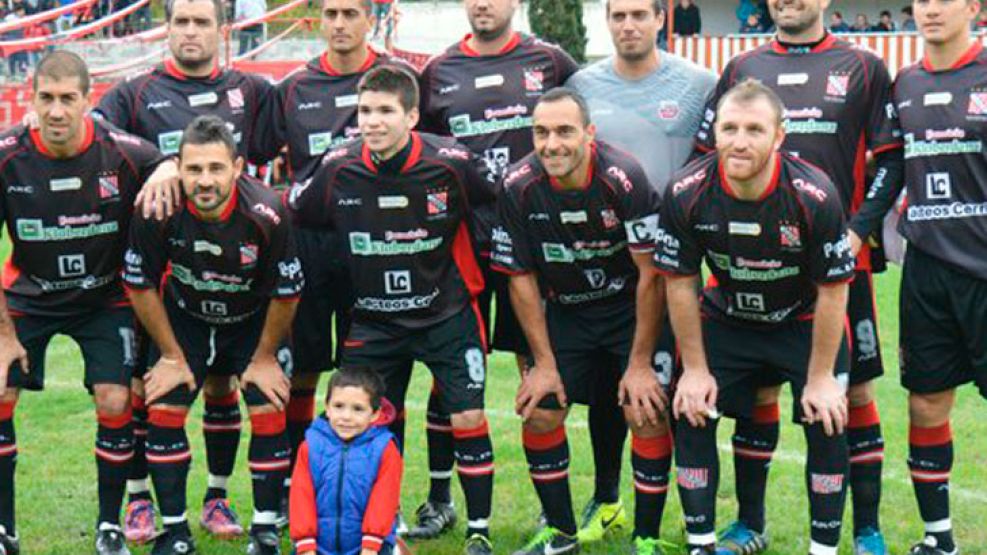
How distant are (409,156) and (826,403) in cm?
216

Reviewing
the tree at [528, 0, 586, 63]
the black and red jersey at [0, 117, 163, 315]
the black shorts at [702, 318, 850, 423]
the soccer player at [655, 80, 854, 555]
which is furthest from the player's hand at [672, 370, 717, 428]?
the tree at [528, 0, 586, 63]

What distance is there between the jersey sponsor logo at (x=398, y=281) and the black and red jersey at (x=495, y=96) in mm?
763

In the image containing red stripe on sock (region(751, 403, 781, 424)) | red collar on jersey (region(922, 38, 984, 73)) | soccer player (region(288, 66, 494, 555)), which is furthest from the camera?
red stripe on sock (region(751, 403, 781, 424))

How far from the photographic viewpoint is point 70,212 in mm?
6793

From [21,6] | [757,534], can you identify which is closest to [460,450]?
[757,534]

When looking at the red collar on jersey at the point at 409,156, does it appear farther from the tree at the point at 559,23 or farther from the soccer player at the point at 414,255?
the tree at the point at 559,23

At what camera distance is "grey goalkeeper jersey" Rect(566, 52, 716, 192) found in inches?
274

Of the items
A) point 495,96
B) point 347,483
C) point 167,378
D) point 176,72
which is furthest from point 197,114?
point 347,483

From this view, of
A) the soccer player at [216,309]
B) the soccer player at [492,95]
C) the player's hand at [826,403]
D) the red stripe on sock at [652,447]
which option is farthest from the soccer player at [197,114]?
the player's hand at [826,403]

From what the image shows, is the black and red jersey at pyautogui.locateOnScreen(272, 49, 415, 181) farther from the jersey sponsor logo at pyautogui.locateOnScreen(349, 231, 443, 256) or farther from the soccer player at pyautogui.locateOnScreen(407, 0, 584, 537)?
the jersey sponsor logo at pyautogui.locateOnScreen(349, 231, 443, 256)

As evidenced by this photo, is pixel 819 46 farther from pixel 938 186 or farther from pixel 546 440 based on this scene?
pixel 546 440

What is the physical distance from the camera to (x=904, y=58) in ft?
87.2

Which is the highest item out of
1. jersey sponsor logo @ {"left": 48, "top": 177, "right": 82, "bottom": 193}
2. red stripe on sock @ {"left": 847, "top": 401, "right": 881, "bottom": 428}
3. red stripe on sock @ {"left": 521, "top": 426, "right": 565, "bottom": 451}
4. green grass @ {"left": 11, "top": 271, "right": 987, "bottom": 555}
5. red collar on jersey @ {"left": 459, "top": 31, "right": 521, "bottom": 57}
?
red collar on jersey @ {"left": 459, "top": 31, "right": 521, "bottom": 57}

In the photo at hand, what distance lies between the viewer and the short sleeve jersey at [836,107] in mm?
6613
